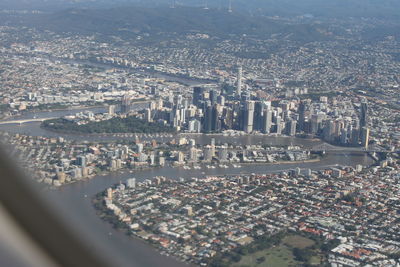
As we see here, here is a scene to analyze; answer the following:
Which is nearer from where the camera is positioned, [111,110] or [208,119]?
[208,119]

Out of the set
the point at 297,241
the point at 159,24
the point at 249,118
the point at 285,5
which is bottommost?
the point at 249,118

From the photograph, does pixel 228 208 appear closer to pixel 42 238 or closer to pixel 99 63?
pixel 42 238

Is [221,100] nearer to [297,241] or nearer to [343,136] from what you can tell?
[343,136]

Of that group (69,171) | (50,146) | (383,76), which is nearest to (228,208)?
(69,171)

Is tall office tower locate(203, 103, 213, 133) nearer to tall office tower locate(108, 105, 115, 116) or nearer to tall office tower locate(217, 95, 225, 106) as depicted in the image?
tall office tower locate(217, 95, 225, 106)

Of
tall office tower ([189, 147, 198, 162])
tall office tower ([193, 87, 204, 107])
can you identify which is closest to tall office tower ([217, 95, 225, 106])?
tall office tower ([193, 87, 204, 107])

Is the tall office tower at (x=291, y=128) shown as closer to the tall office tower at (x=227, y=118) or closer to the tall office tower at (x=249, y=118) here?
the tall office tower at (x=249, y=118)

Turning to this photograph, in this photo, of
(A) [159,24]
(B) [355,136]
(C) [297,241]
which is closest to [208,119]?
(B) [355,136]
